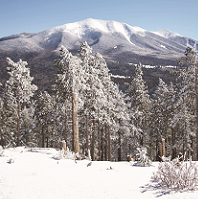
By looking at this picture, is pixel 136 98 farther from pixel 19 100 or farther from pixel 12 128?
pixel 12 128

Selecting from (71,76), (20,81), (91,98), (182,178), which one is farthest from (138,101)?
(182,178)

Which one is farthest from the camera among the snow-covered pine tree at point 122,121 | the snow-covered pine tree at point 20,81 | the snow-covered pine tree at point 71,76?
the snow-covered pine tree at point 122,121

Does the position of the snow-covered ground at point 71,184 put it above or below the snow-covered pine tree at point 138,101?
below

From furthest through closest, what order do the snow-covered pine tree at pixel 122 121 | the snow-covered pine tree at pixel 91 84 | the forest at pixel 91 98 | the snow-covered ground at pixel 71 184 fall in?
the snow-covered pine tree at pixel 122 121 → the snow-covered pine tree at pixel 91 84 → the forest at pixel 91 98 → the snow-covered ground at pixel 71 184

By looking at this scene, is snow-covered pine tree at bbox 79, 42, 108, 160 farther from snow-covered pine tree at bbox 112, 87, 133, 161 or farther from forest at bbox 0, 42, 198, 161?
snow-covered pine tree at bbox 112, 87, 133, 161

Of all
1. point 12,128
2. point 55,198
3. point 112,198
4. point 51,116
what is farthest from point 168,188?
point 12,128

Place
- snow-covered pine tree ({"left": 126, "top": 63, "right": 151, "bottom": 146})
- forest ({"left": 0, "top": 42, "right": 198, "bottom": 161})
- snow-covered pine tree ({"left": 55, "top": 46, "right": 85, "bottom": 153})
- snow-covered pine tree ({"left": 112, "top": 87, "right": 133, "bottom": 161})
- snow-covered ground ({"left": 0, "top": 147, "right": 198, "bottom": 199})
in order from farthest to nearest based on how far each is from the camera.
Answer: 1. snow-covered pine tree ({"left": 112, "top": 87, "right": 133, "bottom": 161})
2. snow-covered pine tree ({"left": 126, "top": 63, "right": 151, "bottom": 146})
3. forest ({"left": 0, "top": 42, "right": 198, "bottom": 161})
4. snow-covered pine tree ({"left": 55, "top": 46, "right": 85, "bottom": 153})
5. snow-covered ground ({"left": 0, "top": 147, "right": 198, "bottom": 199})

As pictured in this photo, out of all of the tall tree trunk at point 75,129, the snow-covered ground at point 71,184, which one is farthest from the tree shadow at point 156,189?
the tall tree trunk at point 75,129

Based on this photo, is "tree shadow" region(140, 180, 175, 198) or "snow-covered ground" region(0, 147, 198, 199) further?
"snow-covered ground" region(0, 147, 198, 199)

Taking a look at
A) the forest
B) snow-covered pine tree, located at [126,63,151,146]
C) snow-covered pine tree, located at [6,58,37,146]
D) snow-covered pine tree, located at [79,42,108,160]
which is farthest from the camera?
snow-covered pine tree, located at [126,63,151,146]

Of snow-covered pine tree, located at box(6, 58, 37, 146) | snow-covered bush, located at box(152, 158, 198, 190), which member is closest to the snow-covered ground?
snow-covered bush, located at box(152, 158, 198, 190)

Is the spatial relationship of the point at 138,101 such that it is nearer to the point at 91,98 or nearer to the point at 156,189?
the point at 91,98

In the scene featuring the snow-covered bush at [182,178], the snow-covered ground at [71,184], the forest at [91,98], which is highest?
the forest at [91,98]

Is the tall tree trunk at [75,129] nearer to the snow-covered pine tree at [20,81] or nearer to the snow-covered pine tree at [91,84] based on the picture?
the snow-covered pine tree at [91,84]
